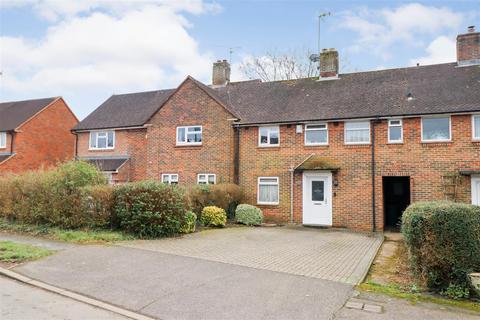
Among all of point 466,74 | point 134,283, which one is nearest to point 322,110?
→ point 466,74

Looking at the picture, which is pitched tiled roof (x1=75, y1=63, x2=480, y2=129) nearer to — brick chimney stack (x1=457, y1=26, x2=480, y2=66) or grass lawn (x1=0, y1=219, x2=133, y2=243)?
brick chimney stack (x1=457, y1=26, x2=480, y2=66)

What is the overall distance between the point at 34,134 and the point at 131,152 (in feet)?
32.4

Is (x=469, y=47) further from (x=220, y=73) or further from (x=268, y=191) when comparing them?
(x=220, y=73)

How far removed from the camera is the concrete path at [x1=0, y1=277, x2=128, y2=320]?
17.2 feet

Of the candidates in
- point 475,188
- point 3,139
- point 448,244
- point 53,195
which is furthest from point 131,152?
point 448,244

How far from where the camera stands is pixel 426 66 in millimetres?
17938

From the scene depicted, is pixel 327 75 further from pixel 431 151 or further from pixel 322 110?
pixel 431 151

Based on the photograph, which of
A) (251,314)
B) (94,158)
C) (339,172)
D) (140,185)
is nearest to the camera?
(251,314)

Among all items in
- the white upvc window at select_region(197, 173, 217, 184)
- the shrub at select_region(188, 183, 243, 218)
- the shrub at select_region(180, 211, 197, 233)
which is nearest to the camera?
the shrub at select_region(180, 211, 197, 233)

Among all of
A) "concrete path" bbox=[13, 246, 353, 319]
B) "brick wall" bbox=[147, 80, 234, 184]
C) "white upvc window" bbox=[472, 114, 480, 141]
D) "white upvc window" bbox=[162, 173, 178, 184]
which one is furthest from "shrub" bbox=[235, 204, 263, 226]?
"white upvc window" bbox=[472, 114, 480, 141]

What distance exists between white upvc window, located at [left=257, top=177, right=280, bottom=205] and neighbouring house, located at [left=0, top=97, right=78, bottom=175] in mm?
15662

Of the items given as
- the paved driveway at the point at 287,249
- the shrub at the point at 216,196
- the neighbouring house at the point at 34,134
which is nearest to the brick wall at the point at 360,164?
the shrub at the point at 216,196

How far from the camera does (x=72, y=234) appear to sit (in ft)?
36.4

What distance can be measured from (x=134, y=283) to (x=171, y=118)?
13435mm
